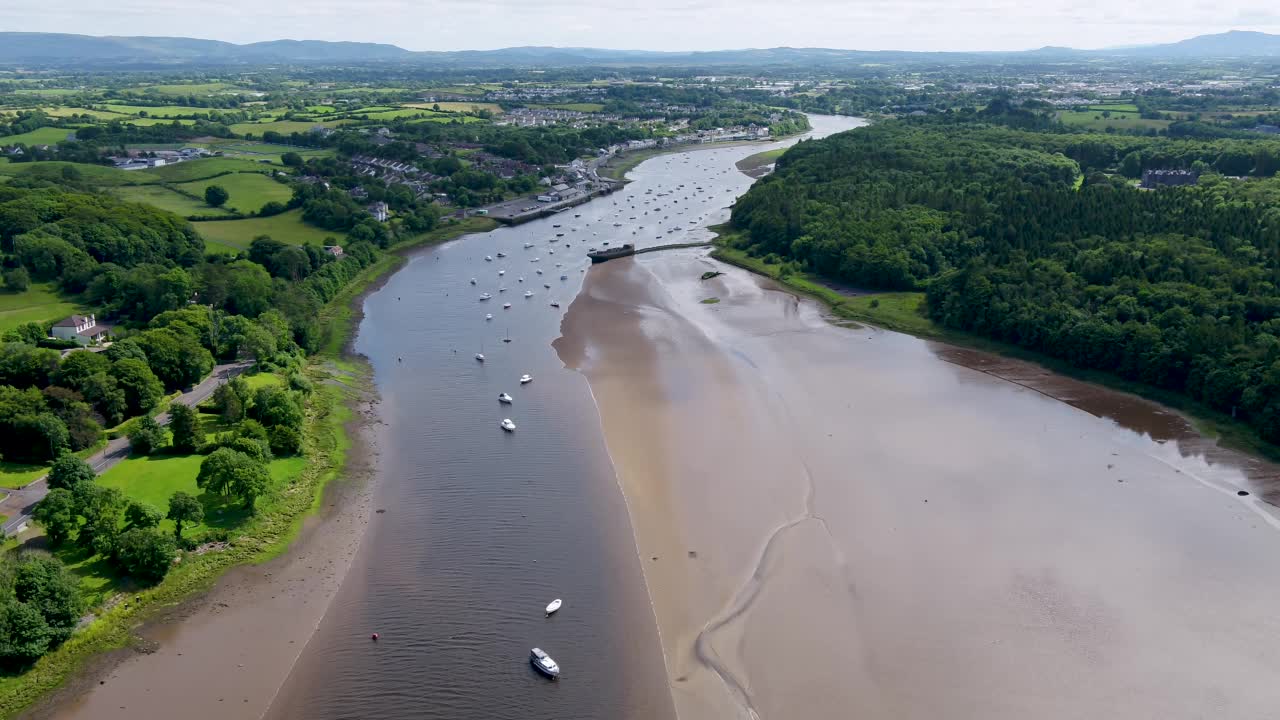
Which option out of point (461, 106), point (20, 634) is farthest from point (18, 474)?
point (461, 106)

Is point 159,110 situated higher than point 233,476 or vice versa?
point 159,110

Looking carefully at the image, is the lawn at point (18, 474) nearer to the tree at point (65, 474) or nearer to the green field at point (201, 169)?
the tree at point (65, 474)

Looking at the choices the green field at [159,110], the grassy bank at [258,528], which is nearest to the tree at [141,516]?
the grassy bank at [258,528]

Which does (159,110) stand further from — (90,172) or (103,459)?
(103,459)

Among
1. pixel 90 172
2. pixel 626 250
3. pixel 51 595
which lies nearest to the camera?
pixel 51 595

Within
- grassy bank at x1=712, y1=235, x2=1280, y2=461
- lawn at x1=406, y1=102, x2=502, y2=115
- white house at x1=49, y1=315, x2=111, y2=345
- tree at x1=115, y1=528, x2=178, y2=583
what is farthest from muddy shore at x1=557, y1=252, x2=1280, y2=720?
lawn at x1=406, y1=102, x2=502, y2=115

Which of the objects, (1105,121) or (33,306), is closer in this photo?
(33,306)
